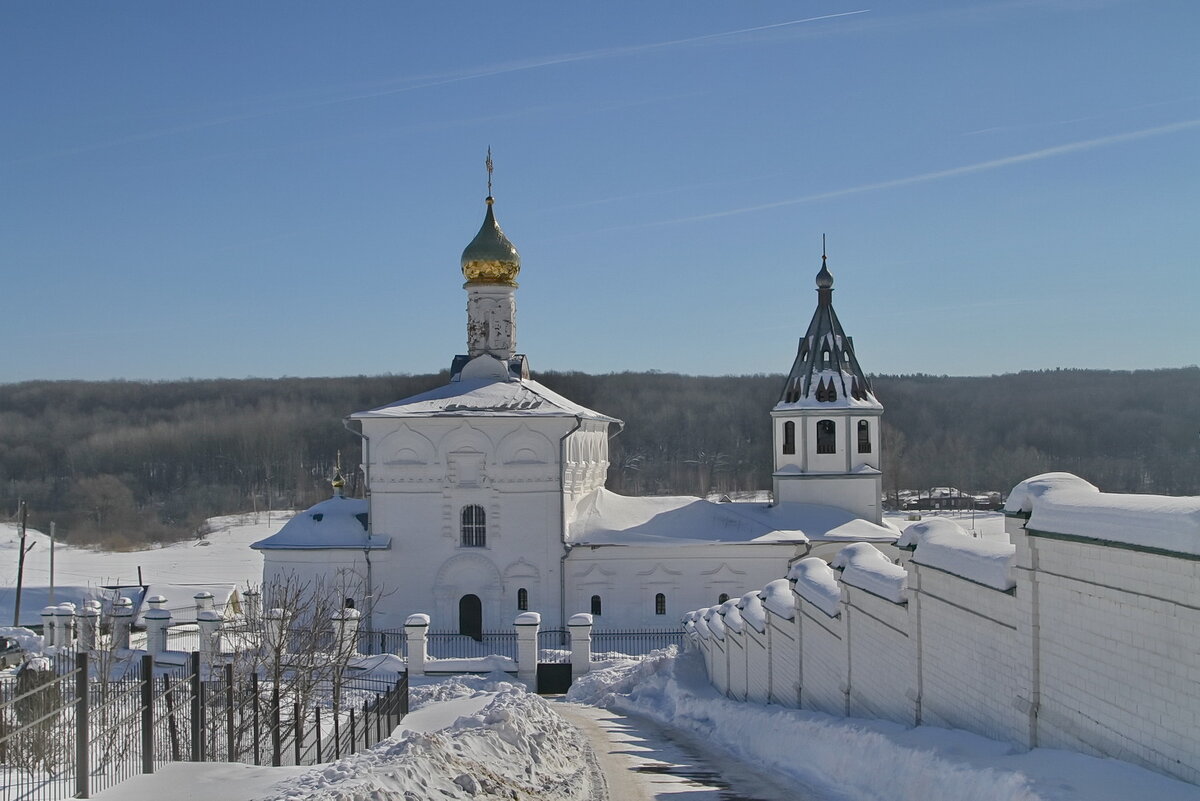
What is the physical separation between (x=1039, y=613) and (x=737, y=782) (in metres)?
3.57

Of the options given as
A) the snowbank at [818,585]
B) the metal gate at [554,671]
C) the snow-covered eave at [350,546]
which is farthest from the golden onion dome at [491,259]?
the snowbank at [818,585]

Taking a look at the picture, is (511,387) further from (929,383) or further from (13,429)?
(13,429)

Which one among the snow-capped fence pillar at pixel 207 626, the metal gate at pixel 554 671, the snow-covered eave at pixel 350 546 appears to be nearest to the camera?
the snow-capped fence pillar at pixel 207 626

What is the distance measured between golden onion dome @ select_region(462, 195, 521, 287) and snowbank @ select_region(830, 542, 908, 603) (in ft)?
55.1

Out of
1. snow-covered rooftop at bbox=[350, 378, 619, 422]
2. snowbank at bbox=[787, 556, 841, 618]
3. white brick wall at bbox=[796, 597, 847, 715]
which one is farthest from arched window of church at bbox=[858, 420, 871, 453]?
white brick wall at bbox=[796, 597, 847, 715]

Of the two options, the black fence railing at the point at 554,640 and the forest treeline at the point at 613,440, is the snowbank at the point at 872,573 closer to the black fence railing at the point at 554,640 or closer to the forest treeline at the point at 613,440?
the black fence railing at the point at 554,640

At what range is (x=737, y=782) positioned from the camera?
9.24 m

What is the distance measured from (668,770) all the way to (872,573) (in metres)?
2.58

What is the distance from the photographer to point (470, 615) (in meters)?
23.5

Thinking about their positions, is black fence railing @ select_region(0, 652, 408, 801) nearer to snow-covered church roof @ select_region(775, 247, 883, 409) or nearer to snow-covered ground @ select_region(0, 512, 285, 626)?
snow-covered church roof @ select_region(775, 247, 883, 409)

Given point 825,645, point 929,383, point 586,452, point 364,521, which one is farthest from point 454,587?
point 929,383

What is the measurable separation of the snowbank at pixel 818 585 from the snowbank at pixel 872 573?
1.08 feet

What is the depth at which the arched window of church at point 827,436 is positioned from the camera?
2692 centimetres

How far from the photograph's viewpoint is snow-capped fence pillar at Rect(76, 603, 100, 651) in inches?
643
